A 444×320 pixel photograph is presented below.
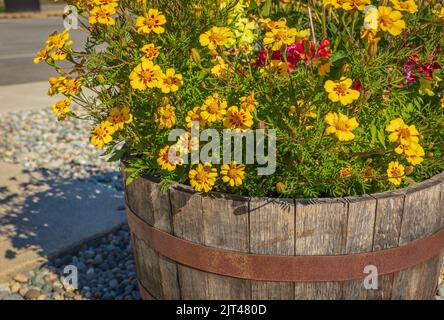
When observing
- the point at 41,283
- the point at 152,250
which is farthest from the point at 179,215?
the point at 41,283

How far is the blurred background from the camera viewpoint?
2.70 meters

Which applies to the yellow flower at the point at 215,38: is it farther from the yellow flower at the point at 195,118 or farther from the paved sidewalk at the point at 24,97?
the paved sidewalk at the point at 24,97

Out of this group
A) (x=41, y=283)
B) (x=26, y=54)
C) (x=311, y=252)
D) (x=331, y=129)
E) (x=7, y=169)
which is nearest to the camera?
(x=331, y=129)

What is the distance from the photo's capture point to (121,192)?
364 cm

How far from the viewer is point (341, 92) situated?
54.6 inches

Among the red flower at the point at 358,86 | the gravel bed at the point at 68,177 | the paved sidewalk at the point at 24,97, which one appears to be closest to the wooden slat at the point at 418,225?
the red flower at the point at 358,86

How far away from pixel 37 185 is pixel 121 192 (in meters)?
0.66

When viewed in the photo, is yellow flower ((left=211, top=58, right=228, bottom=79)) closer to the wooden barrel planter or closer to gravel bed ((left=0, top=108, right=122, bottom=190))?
the wooden barrel planter

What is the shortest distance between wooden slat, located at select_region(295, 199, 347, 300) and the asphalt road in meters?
→ 6.97

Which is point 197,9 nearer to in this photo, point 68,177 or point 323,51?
point 323,51

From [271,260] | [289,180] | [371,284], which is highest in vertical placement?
[289,180]

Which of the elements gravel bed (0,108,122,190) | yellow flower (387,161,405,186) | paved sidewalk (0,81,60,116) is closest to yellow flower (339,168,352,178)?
yellow flower (387,161,405,186)

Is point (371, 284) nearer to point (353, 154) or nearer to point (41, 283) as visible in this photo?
point (353, 154)

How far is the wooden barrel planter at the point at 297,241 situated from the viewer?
5.26 ft
